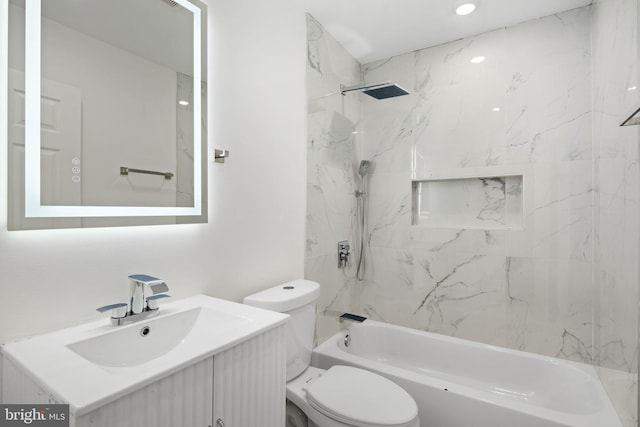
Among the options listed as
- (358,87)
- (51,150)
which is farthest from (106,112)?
(358,87)

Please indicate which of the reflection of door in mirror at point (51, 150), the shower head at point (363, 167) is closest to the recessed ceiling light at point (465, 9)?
the shower head at point (363, 167)

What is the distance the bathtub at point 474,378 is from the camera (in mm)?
1495

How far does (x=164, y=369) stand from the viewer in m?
0.75

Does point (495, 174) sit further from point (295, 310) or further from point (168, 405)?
point (168, 405)

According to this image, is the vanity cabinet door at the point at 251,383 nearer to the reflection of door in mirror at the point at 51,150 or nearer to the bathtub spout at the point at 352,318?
the reflection of door in mirror at the point at 51,150

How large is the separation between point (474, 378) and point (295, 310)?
1338 mm

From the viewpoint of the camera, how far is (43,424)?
698mm

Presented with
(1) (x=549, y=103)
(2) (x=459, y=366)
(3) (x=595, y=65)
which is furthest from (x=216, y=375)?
(3) (x=595, y=65)

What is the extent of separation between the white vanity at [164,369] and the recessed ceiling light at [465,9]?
205 centimetres

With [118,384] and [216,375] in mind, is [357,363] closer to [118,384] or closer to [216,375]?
[216,375]

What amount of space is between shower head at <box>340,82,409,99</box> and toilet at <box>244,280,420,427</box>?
4.22 ft

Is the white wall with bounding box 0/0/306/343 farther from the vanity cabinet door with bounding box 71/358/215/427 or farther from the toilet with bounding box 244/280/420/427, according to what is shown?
the vanity cabinet door with bounding box 71/358/215/427

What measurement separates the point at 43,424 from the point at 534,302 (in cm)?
238

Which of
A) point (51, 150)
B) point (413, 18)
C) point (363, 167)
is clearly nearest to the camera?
point (51, 150)
